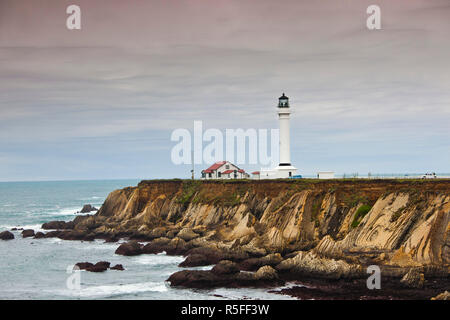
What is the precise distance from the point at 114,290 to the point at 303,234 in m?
18.7

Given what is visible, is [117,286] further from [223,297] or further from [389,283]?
[389,283]

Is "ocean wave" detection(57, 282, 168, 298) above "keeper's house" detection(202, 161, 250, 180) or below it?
below

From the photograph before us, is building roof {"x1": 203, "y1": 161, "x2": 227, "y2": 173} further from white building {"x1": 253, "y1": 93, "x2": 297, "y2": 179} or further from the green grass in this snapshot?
the green grass

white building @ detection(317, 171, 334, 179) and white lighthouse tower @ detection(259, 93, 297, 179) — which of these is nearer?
white building @ detection(317, 171, 334, 179)

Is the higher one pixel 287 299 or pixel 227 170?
pixel 227 170

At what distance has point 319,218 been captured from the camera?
150 feet

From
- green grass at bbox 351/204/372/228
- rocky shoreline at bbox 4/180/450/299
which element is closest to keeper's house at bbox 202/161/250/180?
rocky shoreline at bbox 4/180/450/299

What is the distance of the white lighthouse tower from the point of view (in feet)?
206

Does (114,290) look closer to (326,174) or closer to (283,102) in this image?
(326,174)

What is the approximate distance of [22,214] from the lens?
101 meters

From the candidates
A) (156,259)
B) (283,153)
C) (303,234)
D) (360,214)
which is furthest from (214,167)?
(360,214)

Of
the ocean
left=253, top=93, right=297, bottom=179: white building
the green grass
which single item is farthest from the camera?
left=253, top=93, right=297, bottom=179: white building

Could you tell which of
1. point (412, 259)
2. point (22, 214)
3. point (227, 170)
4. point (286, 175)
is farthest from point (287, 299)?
point (22, 214)

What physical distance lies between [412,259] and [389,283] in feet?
14.7
